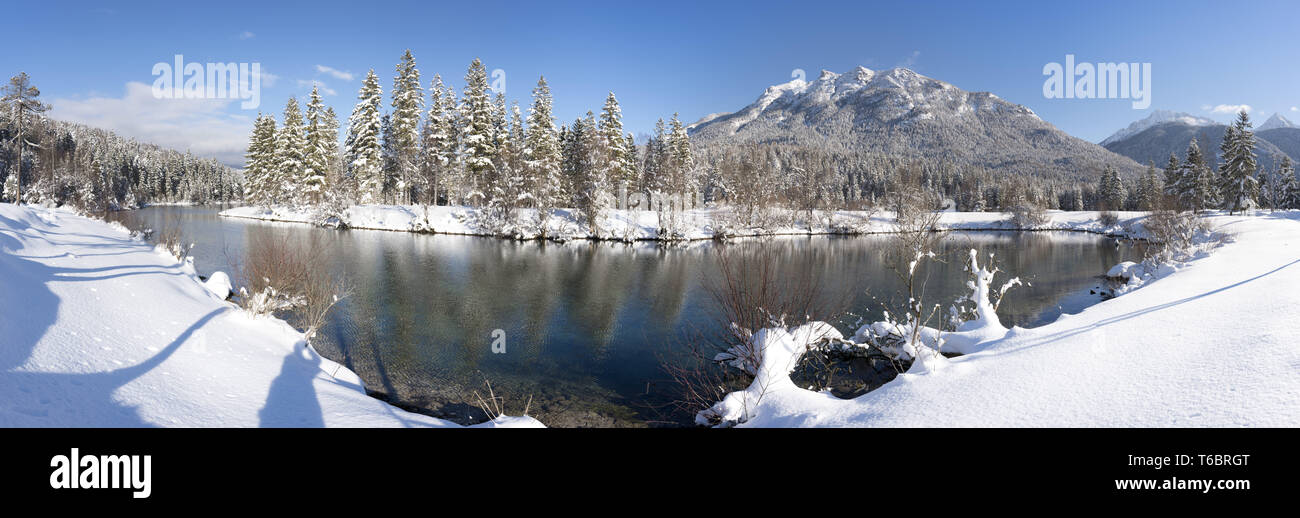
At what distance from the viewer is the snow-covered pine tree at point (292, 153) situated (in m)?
51.0

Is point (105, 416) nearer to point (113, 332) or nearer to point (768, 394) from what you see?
point (113, 332)

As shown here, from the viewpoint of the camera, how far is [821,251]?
37656mm

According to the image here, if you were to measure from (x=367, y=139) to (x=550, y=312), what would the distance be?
1706 inches

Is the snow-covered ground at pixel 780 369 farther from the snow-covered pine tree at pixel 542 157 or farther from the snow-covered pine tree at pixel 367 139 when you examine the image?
the snow-covered pine tree at pixel 367 139

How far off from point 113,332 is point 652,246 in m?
33.2

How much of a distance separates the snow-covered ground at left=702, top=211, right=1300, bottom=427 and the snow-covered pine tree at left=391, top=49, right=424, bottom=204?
49.3 meters

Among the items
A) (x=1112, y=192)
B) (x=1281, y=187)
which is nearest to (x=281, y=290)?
(x=1281, y=187)

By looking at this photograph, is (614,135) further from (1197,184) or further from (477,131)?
(1197,184)

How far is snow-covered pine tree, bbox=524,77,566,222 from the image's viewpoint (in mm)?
41875

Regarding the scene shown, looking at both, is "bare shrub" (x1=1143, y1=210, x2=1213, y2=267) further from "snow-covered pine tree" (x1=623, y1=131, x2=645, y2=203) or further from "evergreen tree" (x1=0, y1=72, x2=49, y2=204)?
"evergreen tree" (x1=0, y1=72, x2=49, y2=204)

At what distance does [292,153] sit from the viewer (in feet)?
168

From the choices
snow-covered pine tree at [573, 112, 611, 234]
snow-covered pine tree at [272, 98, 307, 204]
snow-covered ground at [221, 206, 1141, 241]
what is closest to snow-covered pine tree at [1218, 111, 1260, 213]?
snow-covered ground at [221, 206, 1141, 241]
